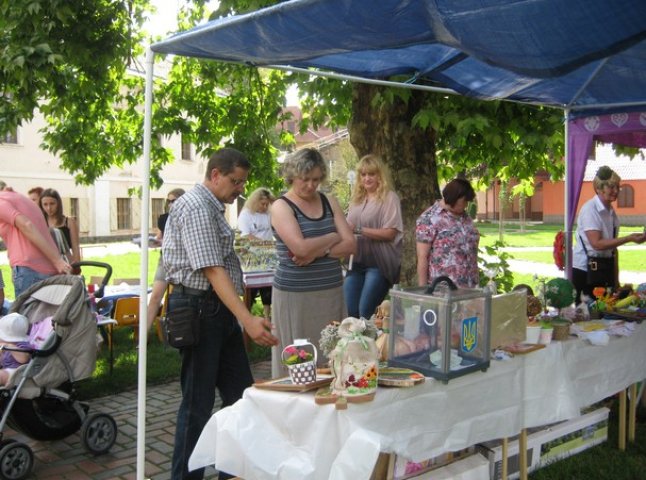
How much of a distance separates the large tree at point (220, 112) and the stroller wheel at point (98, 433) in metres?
3.17

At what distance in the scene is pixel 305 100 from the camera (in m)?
7.90

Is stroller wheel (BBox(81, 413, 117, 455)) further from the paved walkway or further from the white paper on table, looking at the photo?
the white paper on table

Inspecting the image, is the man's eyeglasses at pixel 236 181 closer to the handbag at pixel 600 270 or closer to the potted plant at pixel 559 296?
the potted plant at pixel 559 296

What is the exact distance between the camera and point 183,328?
285cm

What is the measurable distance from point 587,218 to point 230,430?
408 centimetres

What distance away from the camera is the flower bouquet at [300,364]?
241 centimetres

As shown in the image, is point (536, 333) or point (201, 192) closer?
point (201, 192)

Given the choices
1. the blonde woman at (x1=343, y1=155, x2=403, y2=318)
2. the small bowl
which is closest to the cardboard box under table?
the small bowl

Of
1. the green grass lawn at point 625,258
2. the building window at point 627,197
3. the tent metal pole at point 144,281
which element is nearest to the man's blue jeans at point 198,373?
the tent metal pole at point 144,281

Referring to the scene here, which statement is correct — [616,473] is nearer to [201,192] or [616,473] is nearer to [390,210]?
[390,210]

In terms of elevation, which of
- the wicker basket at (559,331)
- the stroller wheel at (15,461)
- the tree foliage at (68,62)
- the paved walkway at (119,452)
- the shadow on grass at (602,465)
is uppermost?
the tree foliage at (68,62)

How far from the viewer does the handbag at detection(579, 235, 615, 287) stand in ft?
18.1

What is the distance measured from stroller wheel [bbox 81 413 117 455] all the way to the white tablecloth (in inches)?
64.9

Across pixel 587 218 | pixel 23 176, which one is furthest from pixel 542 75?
pixel 23 176
